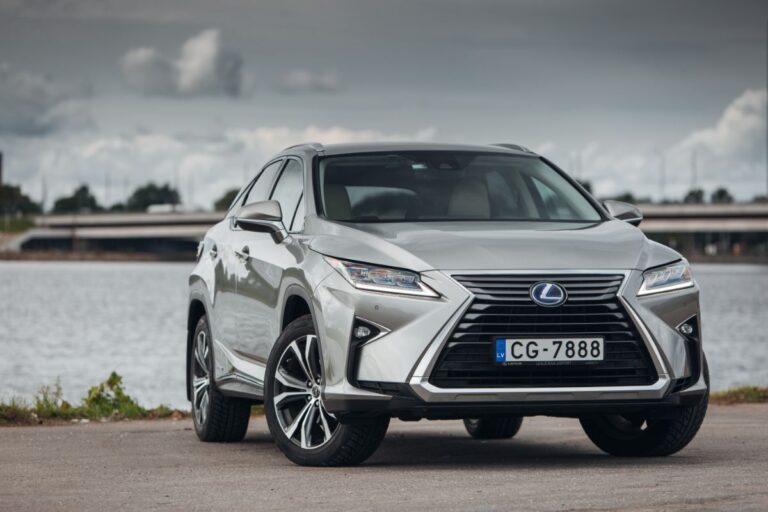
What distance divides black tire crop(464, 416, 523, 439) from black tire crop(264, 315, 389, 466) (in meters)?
2.72

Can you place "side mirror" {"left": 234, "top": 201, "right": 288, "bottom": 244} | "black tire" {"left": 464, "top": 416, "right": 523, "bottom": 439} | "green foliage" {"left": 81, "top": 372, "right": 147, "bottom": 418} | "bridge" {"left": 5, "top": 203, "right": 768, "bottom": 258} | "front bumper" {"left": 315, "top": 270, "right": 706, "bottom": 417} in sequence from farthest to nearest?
"bridge" {"left": 5, "top": 203, "right": 768, "bottom": 258} → "green foliage" {"left": 81, "top": 372, "right": 147, "bottom": 418} → "black tire" {"left": 464, "top": 416, "right": 523, "bottom": 439} → "side mirror" {"left": 234, "top": 201, "right": 288, "bottom": 244} → "front bumper" {"left": 315, "top": 270, "right": 706, "bottom": 417}

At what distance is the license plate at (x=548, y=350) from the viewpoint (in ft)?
25.1

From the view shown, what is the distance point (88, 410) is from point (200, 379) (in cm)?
293

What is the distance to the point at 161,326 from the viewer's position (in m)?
52.9

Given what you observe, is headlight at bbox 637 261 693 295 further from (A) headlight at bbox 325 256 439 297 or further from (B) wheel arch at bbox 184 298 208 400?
(B) wheel arch at bbox 184 298 208 400

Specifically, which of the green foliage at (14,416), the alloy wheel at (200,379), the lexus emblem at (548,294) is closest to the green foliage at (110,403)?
the green foliage at (14,416)

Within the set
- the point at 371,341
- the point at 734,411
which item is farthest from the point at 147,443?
the point at 734,411

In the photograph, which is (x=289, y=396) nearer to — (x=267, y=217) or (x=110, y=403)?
(x=267, y=217)

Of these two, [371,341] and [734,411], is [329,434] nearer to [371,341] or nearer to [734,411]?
[371,341]

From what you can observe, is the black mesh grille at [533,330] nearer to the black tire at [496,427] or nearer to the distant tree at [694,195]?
the black tire at [496,427]

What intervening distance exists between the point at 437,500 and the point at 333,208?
2.58 meters

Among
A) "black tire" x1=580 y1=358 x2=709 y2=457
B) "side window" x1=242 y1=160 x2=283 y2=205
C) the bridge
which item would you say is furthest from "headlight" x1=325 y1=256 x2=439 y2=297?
the bridge

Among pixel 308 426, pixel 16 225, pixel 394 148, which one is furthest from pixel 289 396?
pixel 16 225

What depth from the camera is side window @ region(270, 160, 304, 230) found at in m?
9.24
